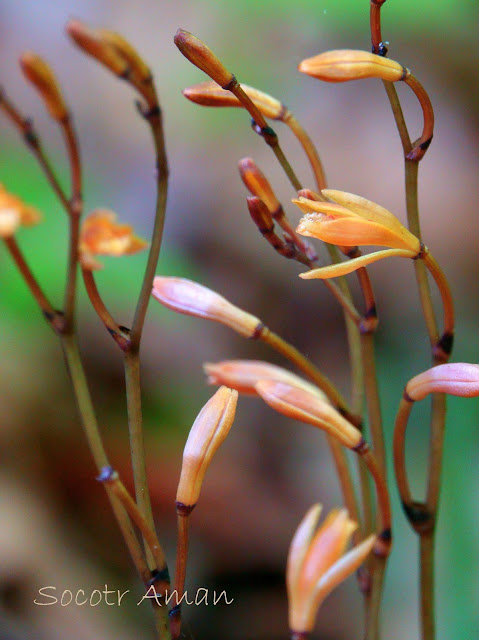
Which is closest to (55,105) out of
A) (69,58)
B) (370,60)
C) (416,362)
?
(370,60)

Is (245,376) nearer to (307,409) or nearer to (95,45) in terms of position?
(307,409)

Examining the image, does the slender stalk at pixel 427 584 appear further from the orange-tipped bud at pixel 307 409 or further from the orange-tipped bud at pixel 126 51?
the orange-tipped bud at pixel 126 51

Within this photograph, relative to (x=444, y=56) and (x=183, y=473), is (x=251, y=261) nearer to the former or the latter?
(x=444, y=56)

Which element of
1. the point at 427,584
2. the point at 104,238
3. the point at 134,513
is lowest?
the point at 427,584

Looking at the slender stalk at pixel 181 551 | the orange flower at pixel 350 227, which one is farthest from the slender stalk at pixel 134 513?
the orange flower at pixel 350 227

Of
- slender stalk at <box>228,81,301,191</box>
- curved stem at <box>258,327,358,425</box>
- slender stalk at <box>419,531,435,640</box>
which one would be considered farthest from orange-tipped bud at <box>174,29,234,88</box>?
slender stalk at <box>419,531,435,640</box>

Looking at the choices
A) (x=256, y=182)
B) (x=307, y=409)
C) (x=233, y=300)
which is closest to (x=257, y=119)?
(x=256, y=182)

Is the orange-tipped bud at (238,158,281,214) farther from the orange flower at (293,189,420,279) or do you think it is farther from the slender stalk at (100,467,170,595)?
the slender stalk at (100,467,170,595)
